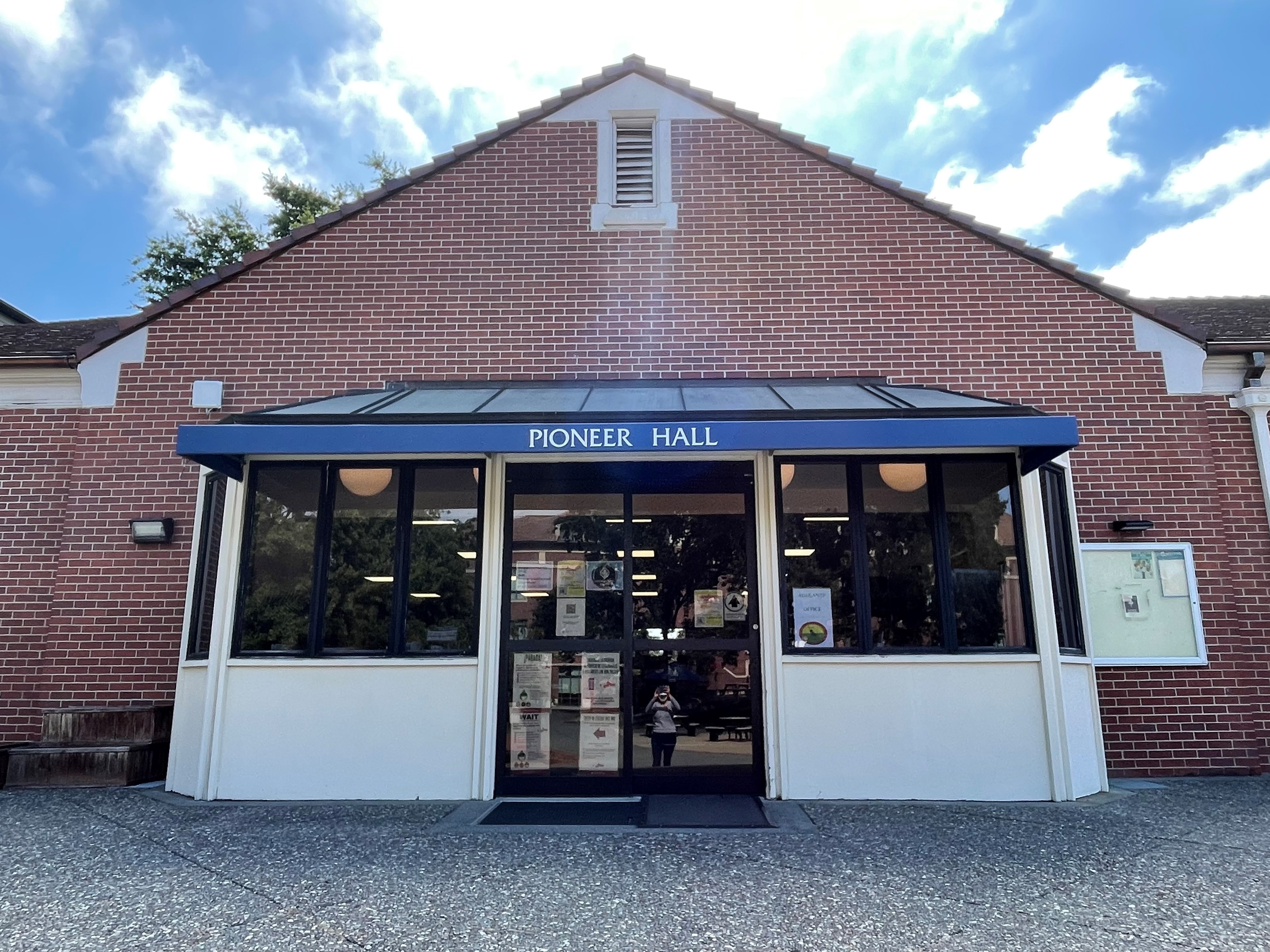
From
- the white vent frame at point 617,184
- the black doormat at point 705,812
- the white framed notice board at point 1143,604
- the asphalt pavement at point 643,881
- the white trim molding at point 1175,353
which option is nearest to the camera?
the asphalt pavement at point 643,881

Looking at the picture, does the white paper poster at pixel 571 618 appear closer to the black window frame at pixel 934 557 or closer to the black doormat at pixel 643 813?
the black doormat at pixel 643 813

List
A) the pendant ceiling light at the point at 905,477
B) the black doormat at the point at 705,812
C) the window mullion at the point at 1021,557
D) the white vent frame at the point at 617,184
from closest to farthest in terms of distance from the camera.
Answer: the black doormat at the point at 705,812
the window mullion at the point at 1021,557
the pendant ceiling light at the point at 905,477
the white vent frame at the point at 617,184

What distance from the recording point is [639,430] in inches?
229

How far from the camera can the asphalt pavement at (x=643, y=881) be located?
11.8 feet

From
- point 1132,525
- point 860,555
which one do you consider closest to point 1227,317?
point 1132,525

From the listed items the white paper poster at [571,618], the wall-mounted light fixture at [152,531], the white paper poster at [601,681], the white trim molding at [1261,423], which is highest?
the white trim molding at [1261,423]

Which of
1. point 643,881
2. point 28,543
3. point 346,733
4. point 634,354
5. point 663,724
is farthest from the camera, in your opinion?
point 28,543

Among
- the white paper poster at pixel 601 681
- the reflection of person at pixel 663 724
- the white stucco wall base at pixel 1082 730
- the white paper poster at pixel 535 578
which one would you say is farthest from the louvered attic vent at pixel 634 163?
the white stucco wall base at pixel 1082 730

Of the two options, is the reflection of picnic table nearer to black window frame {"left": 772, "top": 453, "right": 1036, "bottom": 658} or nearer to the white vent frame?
black window frame {"left": 772, "top": 453, "right": 1036, "bottom": 658}

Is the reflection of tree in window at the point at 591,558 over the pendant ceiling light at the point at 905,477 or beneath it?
beneath

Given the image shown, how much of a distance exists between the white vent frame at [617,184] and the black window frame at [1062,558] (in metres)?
4.12

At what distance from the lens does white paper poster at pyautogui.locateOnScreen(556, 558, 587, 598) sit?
22.2 feet

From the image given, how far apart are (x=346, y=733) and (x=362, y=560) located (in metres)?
1.34

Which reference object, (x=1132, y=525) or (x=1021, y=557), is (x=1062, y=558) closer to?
(x=1021, y=557)
